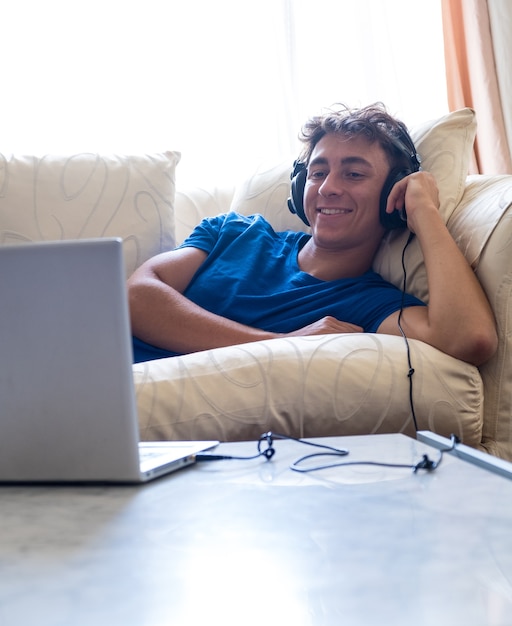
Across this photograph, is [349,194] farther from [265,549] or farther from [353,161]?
[265,549]

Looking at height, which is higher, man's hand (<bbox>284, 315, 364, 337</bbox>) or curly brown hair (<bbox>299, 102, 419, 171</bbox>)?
curly brown hair (<bbox>299, 102, 419, 171</bbox>)

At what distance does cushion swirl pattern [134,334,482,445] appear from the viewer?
1.28 meters

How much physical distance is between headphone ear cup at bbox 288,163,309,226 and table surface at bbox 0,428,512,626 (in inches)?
44.4

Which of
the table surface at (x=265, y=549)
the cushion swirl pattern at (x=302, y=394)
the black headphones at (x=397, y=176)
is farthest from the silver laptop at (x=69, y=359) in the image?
the black headphones at (x=397, y=176)

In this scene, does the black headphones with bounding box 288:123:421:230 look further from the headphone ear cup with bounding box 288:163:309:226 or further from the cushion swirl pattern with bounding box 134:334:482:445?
the cushion swirl pattern with bounding box 134:334:482:445

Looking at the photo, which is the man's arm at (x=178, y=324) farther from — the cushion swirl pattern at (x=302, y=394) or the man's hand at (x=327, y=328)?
the cushion swirl pattern at (x=302, y=394)

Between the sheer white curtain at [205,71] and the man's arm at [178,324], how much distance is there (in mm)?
907

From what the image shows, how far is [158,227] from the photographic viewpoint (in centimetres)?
197

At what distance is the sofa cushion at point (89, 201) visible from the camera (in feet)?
6.19

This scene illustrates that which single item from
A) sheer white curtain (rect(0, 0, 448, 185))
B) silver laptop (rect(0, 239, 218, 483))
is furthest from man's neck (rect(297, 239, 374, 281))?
silver laptop (rect(0, 239, 218, 483))

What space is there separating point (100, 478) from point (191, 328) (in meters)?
0.92

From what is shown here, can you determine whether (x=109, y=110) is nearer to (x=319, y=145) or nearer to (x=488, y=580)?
(x=319, y=145)

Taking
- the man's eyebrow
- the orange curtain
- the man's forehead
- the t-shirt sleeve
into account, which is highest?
the orange curtain

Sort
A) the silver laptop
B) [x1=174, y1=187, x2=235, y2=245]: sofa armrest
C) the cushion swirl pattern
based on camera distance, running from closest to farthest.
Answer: the silver laptop, the cushion swirl pattern, [x1=174, y1=187, x2=235, y2=245]: sofa armrest
